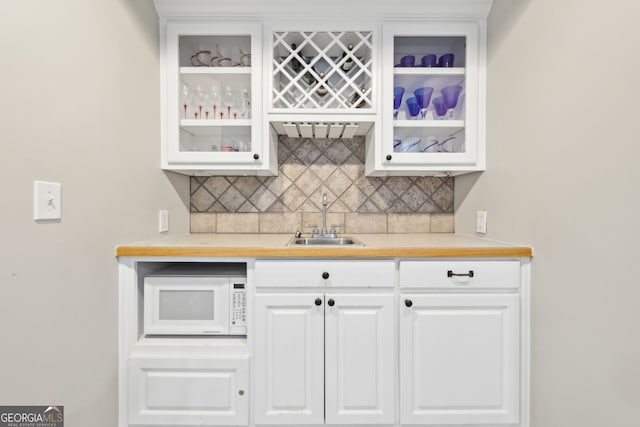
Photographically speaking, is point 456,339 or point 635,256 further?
point 456,339

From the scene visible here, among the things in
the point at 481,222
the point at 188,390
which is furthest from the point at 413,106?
the point at 188,390

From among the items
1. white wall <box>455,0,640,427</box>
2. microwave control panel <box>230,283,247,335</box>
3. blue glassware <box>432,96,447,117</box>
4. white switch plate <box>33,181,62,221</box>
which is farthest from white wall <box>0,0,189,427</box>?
white wall <box>455,0,640,427</box>

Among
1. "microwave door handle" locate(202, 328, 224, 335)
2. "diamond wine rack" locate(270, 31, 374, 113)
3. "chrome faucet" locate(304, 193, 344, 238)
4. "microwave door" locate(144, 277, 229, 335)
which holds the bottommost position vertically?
"microwave door handle" locate(202, 328, 224, 335)

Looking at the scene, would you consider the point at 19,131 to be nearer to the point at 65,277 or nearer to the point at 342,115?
the point at 65,277

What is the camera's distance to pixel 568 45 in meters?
1.12

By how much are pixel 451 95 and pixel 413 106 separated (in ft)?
0.67

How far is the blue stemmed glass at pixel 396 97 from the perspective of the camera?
171cm

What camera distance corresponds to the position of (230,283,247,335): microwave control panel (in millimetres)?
1391

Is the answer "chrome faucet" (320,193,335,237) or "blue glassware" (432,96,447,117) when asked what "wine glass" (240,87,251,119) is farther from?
"blue glassware" (432,96,447,117)

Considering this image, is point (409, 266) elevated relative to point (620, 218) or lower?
lower

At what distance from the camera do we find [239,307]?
1393mm

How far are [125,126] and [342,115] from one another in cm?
101

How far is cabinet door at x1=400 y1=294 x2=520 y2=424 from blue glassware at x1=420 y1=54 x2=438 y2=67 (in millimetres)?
1212

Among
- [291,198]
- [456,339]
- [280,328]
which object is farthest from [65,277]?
[456,339]
